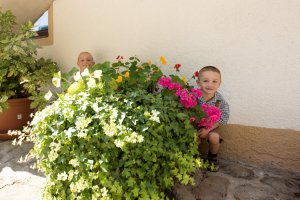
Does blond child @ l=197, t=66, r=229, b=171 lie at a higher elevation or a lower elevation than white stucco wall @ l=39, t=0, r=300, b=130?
lower

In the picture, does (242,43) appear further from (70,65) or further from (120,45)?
(70,65)

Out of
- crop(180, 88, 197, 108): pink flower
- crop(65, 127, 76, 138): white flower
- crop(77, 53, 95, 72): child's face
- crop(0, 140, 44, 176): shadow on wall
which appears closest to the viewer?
crop(65, 127, 76, 138): white flower

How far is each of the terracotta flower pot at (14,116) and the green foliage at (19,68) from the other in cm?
14

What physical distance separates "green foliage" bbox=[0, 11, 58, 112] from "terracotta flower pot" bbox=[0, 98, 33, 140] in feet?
0.46

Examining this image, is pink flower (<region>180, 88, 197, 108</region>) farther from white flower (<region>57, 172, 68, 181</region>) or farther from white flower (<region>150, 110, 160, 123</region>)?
white flower (<region>57, 172, 68, 181</region>)

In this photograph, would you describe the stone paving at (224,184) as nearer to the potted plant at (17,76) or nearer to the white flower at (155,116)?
the white flower at (155,116)

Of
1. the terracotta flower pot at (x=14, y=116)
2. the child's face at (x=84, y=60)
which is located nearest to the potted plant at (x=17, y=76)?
the terracotta flower pot at (x=14, y=116)

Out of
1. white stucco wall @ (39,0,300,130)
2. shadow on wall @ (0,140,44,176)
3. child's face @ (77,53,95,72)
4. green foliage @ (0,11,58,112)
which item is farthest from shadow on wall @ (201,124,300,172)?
green foliage @ (0,11,58,112)

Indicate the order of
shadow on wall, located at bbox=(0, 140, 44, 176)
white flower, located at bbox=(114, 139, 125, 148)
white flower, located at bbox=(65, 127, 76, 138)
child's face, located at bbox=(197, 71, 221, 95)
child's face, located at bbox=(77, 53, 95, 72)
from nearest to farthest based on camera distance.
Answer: white flower, located at bbox=(114, 139, 125, 148)
white flower, located at bbox=(65, 127, 76, 138)
child's face, located at bbox=(197, 71, 221, 95)
shadow on wall, located at bbox=(0, 140, 44, 176)
child's face, located at bbox=(77, 53, 95, 72)

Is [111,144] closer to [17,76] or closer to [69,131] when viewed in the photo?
[69,131]

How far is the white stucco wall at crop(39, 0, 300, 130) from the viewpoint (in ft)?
8.01

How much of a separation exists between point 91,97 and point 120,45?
1.89 metres

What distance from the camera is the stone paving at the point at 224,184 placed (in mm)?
2146

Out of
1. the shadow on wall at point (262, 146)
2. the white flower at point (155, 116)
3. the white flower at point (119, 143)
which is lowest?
the shadow on wall at point (262, 146)
